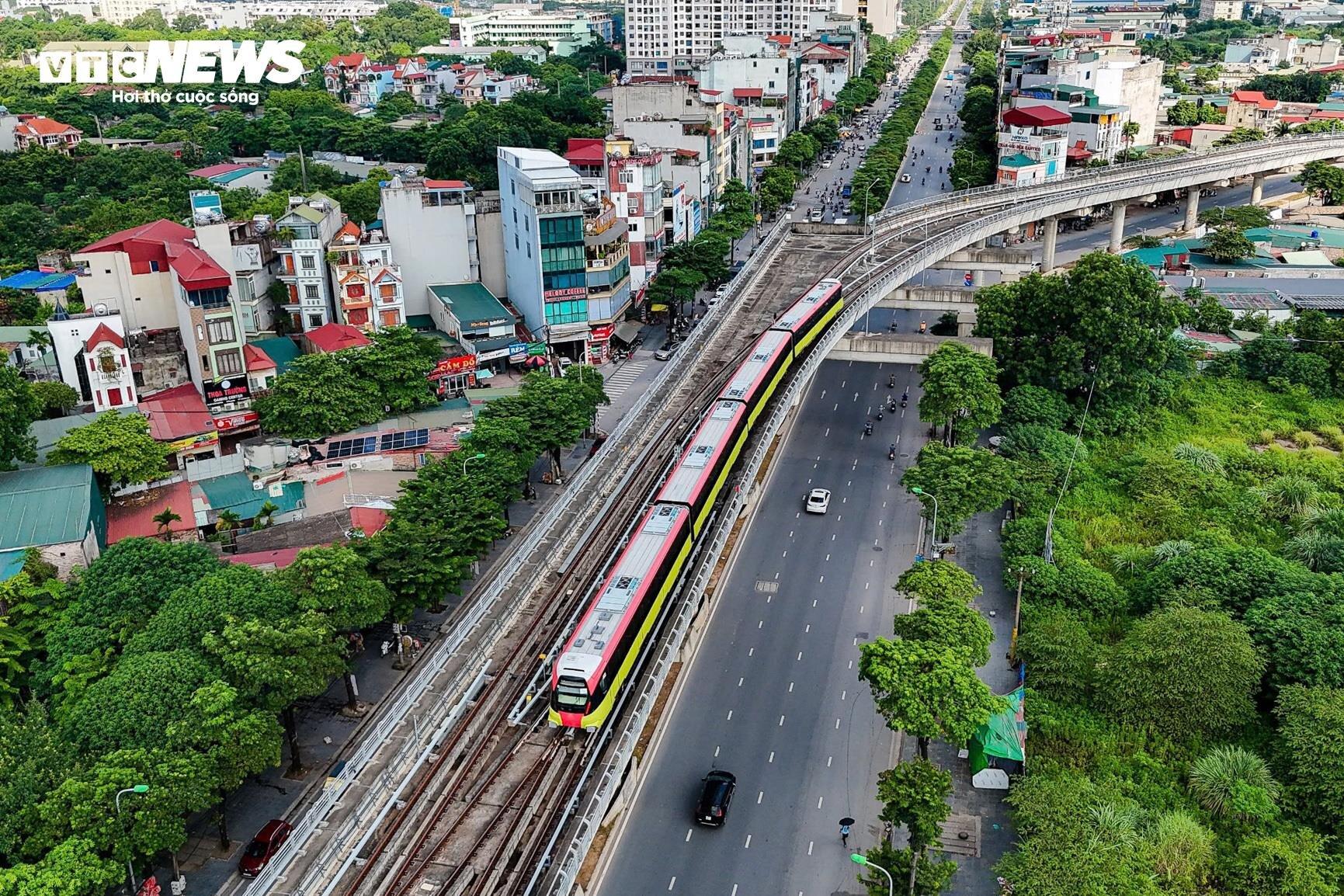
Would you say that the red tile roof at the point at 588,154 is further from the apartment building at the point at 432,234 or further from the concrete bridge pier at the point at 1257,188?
the concrete bridge pier at the point at 1257,188

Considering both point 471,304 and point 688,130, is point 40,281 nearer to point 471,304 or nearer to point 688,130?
point 471,304

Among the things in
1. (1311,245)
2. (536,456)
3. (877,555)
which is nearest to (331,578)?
(536,456)

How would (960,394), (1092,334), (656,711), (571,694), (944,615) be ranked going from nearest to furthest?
(571,694)
(944,615)
(656,711)
(960,394)
(1092,334)

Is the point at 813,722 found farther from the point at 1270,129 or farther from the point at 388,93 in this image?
the point at 388,93

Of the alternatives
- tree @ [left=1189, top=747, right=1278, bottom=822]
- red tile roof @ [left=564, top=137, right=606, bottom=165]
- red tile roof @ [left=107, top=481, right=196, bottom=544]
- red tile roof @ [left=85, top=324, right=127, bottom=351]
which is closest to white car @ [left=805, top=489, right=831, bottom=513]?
tree @ [left=1189, top=747, right=1278, bottom=822]

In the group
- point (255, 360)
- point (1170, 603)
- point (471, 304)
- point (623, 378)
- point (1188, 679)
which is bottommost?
point (1188, 679)

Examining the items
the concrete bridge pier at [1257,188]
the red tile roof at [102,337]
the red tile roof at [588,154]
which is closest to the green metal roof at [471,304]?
the red tile roof at [102,337]

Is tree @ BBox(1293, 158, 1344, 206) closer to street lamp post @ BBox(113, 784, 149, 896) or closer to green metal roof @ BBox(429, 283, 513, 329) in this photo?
green metal roof @ BBox(429, 283, 513, 329)

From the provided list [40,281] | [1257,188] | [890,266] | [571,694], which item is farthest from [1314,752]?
[1257,188]
